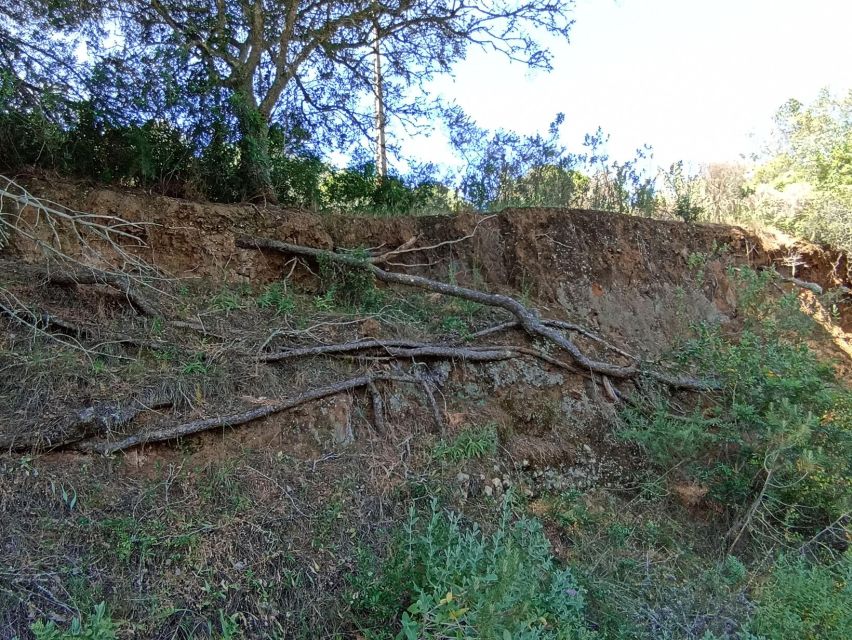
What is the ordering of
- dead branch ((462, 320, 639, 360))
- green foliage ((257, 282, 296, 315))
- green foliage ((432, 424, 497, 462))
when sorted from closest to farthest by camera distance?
1. green foliage ((432, 424, 497, 462))
2. green foliage ((257, 282, 296, 315))
3. dead branch ((462, 320, 639, 360))

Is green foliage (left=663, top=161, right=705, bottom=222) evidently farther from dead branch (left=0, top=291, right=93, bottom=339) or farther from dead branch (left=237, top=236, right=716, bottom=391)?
dead branch (left=0, top=291, right=93, bottom=339)

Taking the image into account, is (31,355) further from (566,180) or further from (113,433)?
(566,180)

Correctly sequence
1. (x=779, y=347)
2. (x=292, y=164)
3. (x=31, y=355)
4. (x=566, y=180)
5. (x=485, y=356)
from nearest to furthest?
1. (x=31, y=355)
2. (x=779, y=347)
3. (x=485, y=356)
4. (x=292, y=164)
5. (x=566, y=180)

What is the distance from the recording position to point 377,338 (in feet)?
19.0

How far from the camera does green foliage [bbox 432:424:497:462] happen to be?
4925 millimetres

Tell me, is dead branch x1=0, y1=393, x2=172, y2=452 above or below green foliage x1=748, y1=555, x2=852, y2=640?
above

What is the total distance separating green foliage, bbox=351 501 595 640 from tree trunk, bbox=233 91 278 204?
4.77 meters

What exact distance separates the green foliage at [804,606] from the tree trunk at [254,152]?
6241 millimetres

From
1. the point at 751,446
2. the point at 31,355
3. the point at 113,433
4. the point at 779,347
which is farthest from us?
the point at 779,347

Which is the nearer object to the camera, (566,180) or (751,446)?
(751,446)

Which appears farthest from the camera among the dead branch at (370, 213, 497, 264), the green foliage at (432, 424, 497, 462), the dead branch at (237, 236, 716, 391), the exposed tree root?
the dead branch at (370, 213, 497, 264)

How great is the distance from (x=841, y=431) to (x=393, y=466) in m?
3.53

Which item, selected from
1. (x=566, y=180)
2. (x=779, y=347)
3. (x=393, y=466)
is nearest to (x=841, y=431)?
(x=779, y=347)

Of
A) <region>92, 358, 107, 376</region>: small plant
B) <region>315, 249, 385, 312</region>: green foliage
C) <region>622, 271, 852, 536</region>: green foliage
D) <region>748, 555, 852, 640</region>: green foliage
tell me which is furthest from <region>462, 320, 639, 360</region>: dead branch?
<region>92, 358, 107, 376</region>: small plant
